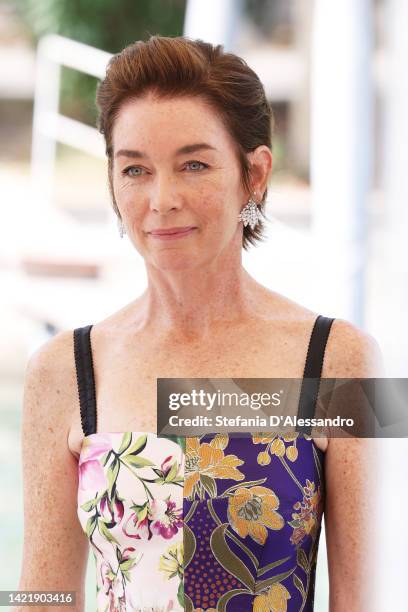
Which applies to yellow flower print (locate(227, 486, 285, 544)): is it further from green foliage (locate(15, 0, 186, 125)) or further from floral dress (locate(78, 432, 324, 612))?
green foliage (locate(15, 0, 186, 125))

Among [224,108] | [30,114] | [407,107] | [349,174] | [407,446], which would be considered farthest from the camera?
[30,114]

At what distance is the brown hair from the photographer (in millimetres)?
870

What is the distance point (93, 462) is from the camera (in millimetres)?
937

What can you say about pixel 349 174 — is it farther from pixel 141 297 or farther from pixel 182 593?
pixel 182 593

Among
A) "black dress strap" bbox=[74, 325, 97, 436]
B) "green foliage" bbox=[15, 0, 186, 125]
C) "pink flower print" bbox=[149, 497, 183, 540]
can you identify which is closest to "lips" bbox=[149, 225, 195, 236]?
"black dress strap" bbox=[74, 325, 97, 436]

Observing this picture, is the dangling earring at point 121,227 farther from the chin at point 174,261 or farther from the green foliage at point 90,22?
the green foliage at point 90,22

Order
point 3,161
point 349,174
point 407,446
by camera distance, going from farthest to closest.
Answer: point 3,161, point 349,174, point 407,446

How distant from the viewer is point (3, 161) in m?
6.15

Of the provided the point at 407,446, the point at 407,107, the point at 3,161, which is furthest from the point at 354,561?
the point at 3,161

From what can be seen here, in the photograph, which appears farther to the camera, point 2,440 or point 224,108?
point 2,440

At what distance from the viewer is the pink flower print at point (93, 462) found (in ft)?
3.06

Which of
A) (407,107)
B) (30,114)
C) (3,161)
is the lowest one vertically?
(407,107)

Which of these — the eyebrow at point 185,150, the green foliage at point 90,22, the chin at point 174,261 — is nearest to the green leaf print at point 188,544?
the chin at point 174,261

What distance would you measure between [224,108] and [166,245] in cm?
14
